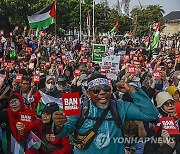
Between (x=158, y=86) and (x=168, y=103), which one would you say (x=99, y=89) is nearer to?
(x=168, y=103)

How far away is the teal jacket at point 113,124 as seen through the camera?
3.46 meters

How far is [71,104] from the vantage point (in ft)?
11.9

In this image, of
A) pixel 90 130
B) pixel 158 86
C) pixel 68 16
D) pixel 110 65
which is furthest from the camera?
pixel 68 16

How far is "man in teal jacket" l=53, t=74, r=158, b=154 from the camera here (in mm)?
3459

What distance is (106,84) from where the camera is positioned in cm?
356

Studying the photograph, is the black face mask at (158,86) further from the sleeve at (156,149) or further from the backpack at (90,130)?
the backpack at (90,130)

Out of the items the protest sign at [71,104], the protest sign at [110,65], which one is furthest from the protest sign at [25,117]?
the protest sign at [110,65]

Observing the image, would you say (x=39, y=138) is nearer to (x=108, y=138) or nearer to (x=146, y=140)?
(x=146, y=140)

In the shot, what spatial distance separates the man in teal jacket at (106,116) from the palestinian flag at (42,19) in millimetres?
11863

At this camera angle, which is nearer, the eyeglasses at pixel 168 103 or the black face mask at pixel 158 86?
the eyeglasses at pixel 168 103

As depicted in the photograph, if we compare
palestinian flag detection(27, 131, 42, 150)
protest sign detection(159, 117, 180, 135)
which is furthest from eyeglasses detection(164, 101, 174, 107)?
palestinian flag detection(27, 131, 42, 150)

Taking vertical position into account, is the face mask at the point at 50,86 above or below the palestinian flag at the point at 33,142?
above

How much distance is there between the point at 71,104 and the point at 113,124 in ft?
1.36

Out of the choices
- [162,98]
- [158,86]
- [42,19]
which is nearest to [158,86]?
[158,86]
